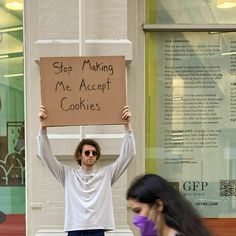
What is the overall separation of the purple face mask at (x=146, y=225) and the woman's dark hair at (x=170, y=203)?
7cm

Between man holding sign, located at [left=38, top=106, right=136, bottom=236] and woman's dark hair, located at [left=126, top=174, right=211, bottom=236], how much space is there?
1.89 m

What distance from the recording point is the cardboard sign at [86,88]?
14.2 feet

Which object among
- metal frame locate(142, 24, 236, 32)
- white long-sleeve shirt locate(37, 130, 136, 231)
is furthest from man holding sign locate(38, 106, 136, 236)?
metal frame locate(142, 24, 236, 32)

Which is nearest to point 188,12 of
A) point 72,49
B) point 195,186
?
point 72,49

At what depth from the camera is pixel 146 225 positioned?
2279mm

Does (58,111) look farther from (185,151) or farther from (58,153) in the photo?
(185,151)

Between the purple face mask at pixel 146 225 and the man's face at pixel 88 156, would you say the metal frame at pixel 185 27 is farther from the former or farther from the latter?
the purple face mask at pixel 146 225

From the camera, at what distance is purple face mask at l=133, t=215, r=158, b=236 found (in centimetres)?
225

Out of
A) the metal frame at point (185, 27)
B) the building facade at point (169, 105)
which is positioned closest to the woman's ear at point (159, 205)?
the building facade at point (169, 105)

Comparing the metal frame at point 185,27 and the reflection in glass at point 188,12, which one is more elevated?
the reflection in glass at point 188,12

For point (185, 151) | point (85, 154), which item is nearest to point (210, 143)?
point (185, 151)

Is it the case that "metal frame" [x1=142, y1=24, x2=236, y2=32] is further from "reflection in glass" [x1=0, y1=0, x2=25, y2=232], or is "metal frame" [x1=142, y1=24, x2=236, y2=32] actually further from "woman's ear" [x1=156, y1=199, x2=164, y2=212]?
"woman's ear" [x1=156, y1=199, x2=164, y2=212]

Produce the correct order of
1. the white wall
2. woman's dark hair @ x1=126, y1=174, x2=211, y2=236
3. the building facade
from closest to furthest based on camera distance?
woman's dark hair @ x1=126, y1=174, x2=211, y2=236 < the white wall < the building facade

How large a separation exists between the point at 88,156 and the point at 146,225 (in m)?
Answer: 1.98
